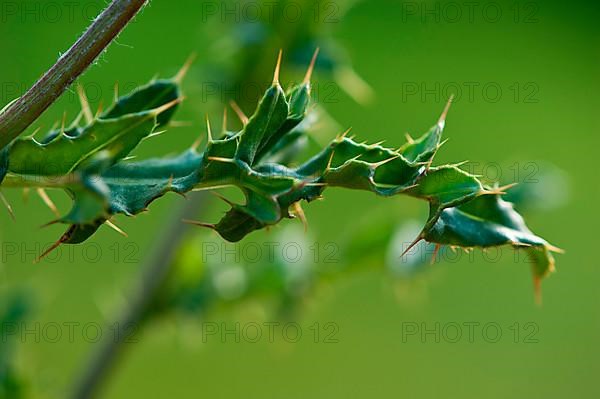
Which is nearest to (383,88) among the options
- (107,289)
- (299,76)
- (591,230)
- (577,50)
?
(591,230)

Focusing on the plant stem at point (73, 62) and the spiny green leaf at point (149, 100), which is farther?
the spiny green leaf at point (149, 100)

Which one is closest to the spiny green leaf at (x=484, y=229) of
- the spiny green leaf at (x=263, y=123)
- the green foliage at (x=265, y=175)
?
the green foliage at (x=265, y=175)

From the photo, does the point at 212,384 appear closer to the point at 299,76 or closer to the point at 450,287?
the point at 450,287

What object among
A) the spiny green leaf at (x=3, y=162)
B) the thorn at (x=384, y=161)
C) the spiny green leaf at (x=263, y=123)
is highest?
the spiny green leaf at (x=263, y=123)

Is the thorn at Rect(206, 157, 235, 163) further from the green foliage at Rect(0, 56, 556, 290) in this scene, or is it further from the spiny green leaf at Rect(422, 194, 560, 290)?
the spiny green leaf at Rect(422, 194, 560, 290)

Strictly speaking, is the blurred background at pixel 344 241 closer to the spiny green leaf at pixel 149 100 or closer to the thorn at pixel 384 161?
the spiny green leaf at pixel 149 100

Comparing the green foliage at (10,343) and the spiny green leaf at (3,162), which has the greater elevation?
the spiny green leaf at (3,162)
